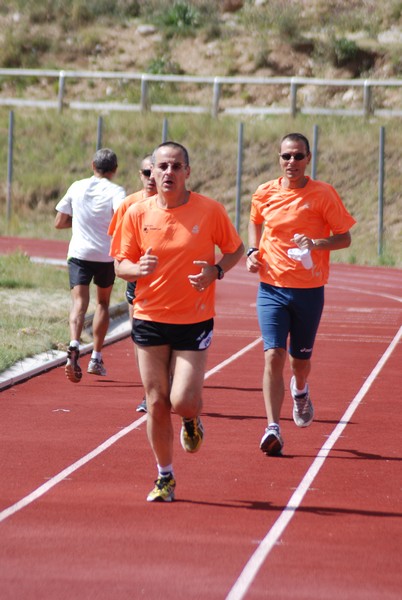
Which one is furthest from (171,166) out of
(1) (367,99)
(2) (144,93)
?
(2) (144,93)

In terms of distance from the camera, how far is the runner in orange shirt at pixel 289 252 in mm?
10086

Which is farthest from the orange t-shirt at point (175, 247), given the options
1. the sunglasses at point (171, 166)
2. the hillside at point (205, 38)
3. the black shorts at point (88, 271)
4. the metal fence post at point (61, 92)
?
the hillside at point (205, 38)

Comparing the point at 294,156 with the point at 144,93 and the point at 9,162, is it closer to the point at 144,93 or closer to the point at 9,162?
the point at 9,162

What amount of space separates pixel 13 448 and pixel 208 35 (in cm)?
4388

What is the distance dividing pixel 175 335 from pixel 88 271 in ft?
17.3

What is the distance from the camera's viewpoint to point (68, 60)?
5331 cm

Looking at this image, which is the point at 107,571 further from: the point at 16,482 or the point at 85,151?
the point at 85,151

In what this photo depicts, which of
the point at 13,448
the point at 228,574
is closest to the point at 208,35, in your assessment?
the point at 13,448

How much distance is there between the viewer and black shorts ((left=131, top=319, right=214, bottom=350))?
8.38 meters

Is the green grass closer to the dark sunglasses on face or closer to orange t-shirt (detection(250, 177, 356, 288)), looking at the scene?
orange t-shirt (detection(250, 177, 356, 288))

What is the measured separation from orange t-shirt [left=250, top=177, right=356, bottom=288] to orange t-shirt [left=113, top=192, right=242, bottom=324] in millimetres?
1741

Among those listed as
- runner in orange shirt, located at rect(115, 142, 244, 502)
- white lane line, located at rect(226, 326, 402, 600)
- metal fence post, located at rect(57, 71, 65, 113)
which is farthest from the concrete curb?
metal fence post, located at rect(57, 71, 65, 113)

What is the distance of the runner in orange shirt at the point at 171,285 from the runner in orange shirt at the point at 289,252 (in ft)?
5.47

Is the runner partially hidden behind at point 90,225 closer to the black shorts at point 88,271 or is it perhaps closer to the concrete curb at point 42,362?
the black shorts at point 88,271
